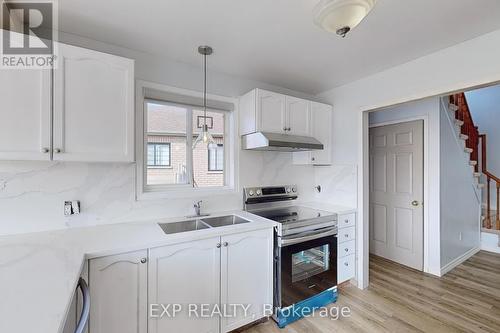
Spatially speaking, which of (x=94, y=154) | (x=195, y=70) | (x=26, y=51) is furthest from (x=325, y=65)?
(x=26, y=51)

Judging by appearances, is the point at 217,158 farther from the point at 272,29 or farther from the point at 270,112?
the point at 272,29

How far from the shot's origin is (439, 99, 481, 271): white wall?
118 inches

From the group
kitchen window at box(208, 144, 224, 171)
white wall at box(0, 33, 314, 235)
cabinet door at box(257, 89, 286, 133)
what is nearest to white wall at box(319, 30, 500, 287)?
cabinet door at box(257, 89, 286, 133)

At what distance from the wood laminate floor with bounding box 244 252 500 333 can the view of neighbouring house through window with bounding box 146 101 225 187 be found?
1.52m

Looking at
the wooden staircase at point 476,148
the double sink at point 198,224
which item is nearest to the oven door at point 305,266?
the double sink at point 198,224

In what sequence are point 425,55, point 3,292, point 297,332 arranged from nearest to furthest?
point 3,292, point 297,332, point 425,55

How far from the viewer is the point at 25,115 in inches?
56.2

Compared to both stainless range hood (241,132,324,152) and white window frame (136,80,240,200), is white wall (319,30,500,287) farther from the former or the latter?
white window frame (136,80,240,200)

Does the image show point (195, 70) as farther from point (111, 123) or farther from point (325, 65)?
point (325, 65)

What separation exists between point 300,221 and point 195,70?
1803mm

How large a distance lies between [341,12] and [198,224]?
6.30 ft

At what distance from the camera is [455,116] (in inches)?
133

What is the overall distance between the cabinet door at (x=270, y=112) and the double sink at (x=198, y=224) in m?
0.95

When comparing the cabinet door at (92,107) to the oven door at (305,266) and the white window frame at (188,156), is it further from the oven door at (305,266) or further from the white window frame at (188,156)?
the oven door at (305,266)
